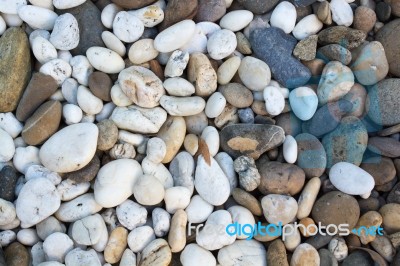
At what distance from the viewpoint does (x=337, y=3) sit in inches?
50.3

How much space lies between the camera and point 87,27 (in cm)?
125

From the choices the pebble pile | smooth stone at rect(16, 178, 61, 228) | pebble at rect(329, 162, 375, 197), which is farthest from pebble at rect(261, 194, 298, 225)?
smooth stone at rect(16, 178, 61, 228)

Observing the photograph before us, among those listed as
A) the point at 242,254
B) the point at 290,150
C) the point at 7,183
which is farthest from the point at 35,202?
the point at 290,150

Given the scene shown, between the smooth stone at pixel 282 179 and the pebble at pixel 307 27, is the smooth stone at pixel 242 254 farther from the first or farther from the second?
the pebble at pixel 307 27

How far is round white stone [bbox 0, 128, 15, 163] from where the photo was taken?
1151mm

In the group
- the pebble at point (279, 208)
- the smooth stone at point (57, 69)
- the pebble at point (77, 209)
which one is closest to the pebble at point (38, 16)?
the smooth stone at point (57, 69)

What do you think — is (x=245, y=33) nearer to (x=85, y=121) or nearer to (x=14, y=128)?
(x=85, y=121)

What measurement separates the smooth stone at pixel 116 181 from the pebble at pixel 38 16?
392mm

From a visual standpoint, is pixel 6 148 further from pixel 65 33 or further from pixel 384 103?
pixel 384 103

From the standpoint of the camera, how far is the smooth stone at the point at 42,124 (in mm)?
1164

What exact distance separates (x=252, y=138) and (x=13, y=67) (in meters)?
0.60

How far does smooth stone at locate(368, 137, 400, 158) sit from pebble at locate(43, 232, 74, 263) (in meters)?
0.74

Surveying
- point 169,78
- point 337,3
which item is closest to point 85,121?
point 169,78

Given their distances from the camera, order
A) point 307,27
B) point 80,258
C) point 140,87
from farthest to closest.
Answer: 1. point 307,27
2. point 140,87
3. point 80,258
